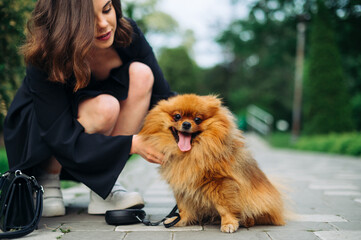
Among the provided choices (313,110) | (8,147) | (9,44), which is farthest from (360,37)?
(8,147)

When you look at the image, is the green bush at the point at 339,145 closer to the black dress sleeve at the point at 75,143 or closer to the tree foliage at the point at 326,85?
the tree foliage at the point at 326,85

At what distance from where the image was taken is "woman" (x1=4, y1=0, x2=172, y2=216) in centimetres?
216

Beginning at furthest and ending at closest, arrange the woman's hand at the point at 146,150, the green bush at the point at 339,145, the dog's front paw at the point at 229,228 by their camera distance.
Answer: the green bush at the point at 339,145, the woman's hand at the point at 146,150, the dog's front paw at the point at 229,228

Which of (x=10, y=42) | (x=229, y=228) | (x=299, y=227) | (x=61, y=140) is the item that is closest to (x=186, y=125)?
(x=229, y=228)

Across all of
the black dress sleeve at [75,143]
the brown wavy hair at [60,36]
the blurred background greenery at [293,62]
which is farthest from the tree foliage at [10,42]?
the brown wavy hair at [60,36]

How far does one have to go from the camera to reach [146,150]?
2.29 m

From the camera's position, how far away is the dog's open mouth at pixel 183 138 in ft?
7.22

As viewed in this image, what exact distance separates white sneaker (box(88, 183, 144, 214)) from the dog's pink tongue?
22.0 inches

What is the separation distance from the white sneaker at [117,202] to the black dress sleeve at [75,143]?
9.8 inches

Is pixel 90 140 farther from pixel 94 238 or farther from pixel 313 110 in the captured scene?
pixel 313 110

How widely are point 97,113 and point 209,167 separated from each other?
833mm

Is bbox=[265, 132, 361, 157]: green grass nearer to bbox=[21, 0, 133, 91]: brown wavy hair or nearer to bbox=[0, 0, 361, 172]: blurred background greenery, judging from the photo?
bbox=[0, 0, 361, 172]: blurred background greenery

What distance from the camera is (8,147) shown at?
7.97 feet

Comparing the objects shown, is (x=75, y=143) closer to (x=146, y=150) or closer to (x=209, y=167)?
(x=146, y=150)
